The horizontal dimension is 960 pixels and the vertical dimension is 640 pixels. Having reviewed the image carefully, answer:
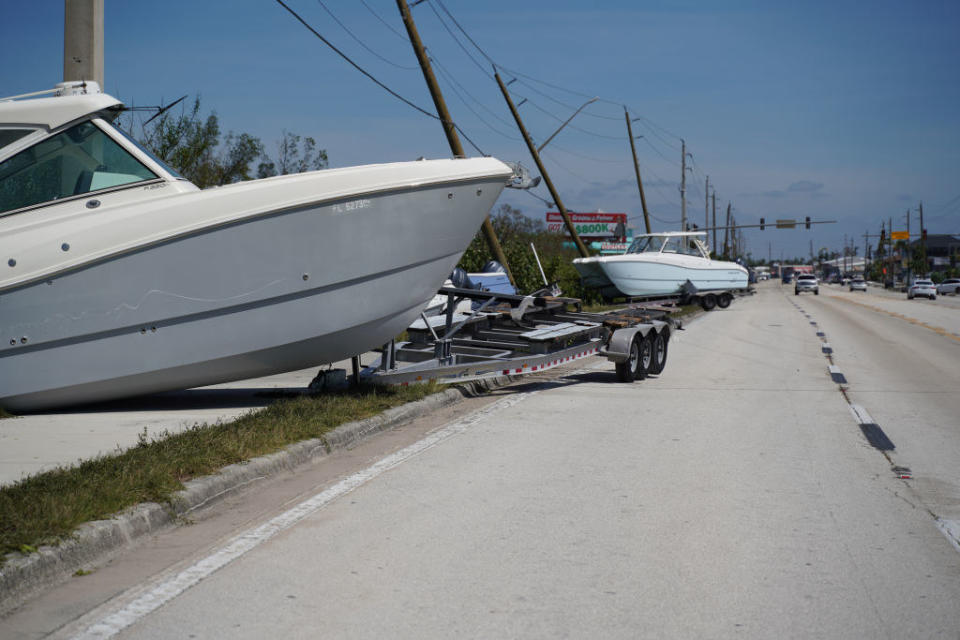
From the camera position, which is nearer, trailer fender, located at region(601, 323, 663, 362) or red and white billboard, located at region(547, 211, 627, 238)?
trailer fender, located at region(601, 323, 663, 362)

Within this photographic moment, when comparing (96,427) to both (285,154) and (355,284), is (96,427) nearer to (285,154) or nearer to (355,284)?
(355,284)

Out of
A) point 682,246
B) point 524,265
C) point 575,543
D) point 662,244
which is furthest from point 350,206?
point 682,246

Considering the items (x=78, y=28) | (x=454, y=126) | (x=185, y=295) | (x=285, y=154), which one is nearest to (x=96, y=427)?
(x=185, y=295)

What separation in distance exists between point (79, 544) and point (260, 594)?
104 centimetres

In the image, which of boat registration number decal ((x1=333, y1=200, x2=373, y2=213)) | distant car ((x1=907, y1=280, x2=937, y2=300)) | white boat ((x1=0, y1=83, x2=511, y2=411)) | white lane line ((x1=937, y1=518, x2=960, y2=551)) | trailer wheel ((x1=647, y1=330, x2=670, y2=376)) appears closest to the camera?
white lane line ((x1=937, y1=518, x2=960, y2=551))

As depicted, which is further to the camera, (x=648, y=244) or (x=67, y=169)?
(x=648, y=244)

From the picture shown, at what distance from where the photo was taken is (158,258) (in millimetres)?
8328

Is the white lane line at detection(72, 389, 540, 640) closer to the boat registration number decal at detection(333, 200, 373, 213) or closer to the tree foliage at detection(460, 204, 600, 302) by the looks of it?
the boat registration number decal at detection(333, 200, 373, 213)

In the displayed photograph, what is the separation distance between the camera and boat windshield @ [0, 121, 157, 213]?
8523 mm

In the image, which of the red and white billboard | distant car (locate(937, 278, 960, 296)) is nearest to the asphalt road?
distant car (locate(937, 278, 960, 296))

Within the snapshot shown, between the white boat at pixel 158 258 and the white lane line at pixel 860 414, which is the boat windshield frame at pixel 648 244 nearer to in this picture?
the white lane line at pixel 860 414

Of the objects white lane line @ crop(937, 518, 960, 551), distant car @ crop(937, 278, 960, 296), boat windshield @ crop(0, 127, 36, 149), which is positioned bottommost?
distant car @ crop(937, 278, 960, 296)

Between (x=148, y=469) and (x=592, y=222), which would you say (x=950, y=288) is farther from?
(x=148, y=469)

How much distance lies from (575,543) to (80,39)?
8.69m
